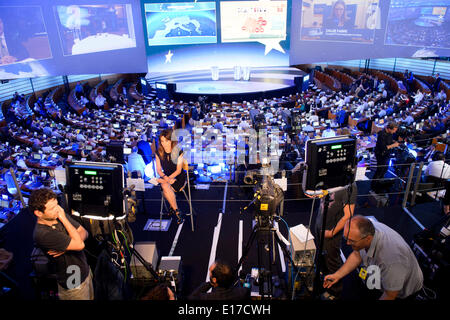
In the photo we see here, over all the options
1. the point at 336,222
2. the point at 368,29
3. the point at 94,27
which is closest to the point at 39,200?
the point at 336,222

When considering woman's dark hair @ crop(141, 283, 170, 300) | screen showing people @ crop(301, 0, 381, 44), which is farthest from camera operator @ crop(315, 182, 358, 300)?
screen showing people @ crop(301, 0, 381, 44)

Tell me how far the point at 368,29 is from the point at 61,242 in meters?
14.4

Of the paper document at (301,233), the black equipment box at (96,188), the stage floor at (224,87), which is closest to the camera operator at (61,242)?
the black equipment box at (96,188)

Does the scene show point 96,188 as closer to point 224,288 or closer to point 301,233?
point 224,288

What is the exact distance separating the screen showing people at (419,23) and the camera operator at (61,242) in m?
13.4

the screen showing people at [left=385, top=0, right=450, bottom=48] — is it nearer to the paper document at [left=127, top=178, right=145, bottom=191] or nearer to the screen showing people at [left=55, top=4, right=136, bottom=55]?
the screen showing people at [left=55, top=4, right=136, bottom=55]

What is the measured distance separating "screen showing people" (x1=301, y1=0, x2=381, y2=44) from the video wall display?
1.31 metres

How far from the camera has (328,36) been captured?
565 inches

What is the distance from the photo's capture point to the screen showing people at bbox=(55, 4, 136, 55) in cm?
1204

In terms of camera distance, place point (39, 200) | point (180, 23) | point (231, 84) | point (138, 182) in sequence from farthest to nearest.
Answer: point (180, 23), point (231, 84), point (138, 182), point (39, 200)

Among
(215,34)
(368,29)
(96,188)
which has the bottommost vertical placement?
(96,188)

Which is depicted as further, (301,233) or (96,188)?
(301,233)

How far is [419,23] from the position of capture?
11.7m

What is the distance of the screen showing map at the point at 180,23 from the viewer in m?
15.1
